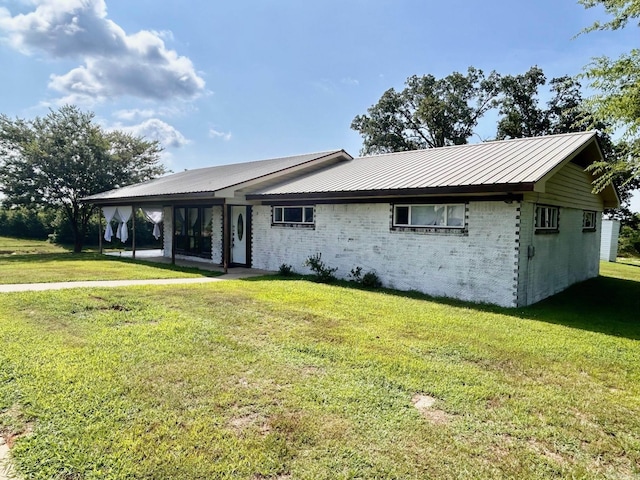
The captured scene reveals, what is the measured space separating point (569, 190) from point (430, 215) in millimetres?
4454

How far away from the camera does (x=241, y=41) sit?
46.9ft

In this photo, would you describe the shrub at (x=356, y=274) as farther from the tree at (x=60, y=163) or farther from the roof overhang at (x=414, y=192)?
the tree at (x=60, y=163)

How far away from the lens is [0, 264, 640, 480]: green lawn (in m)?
2.75

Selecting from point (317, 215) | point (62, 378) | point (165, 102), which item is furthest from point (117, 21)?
point (62, 378)

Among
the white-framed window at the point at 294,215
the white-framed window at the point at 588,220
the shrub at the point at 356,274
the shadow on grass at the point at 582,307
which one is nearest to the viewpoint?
the shadow on grass at the point at 582,307

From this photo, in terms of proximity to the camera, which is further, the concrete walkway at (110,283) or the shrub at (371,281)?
the shrub at (371,281)

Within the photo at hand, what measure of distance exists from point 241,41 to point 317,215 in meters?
7.53

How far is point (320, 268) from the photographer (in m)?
11.2

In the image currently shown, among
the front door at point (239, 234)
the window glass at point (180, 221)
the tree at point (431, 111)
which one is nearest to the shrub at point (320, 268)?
the front door at point (239, 234)

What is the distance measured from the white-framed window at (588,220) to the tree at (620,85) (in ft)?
17.6

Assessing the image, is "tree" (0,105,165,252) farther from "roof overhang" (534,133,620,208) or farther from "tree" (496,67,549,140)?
"tree" (496,67,549,140)

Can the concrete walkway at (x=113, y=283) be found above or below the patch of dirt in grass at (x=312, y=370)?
above

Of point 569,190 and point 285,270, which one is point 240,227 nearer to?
point 285,270

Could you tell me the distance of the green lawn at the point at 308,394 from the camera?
2.75 m
